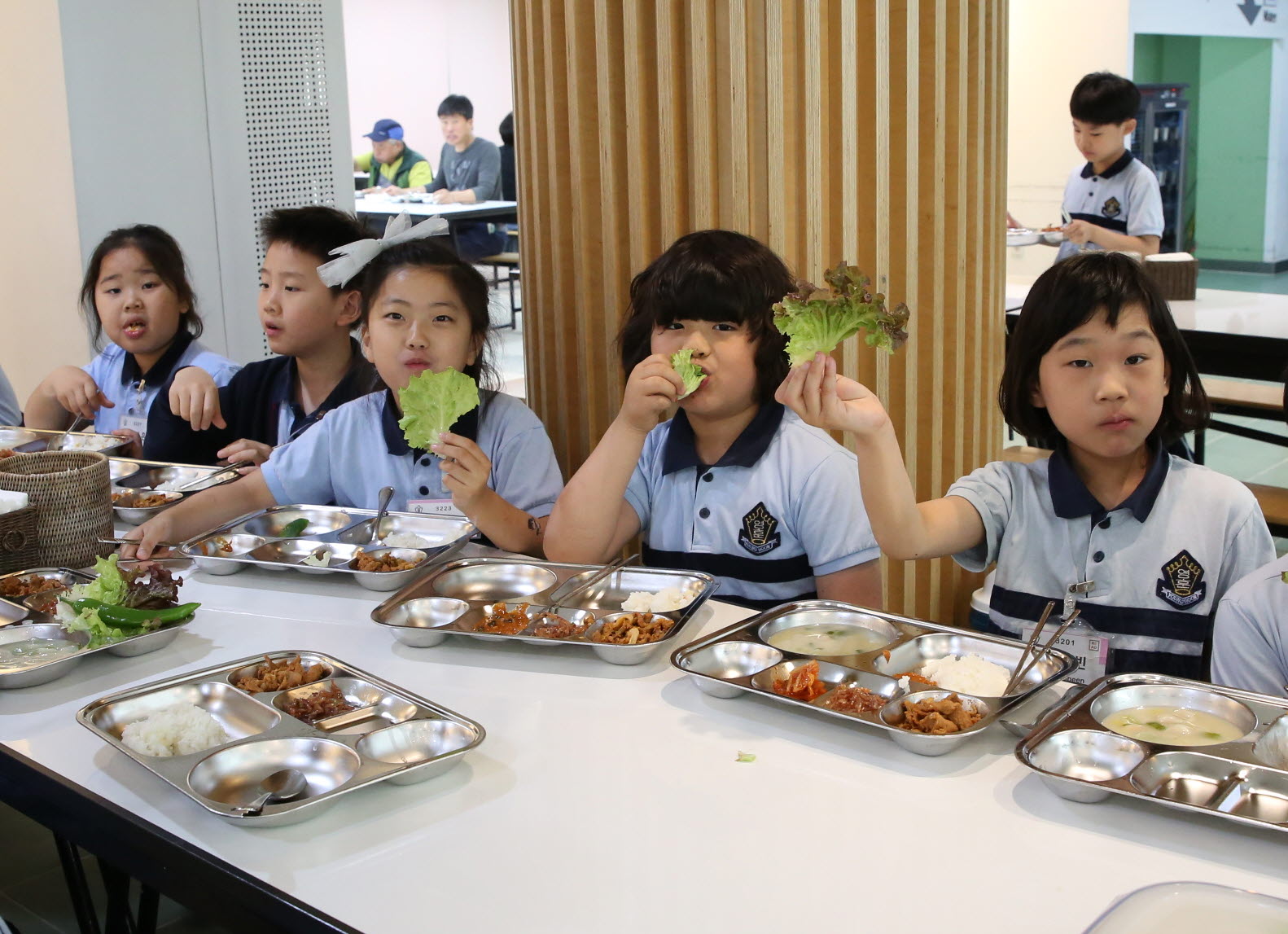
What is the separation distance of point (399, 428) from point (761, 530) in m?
0.91

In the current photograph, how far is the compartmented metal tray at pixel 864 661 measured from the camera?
4.69 feet

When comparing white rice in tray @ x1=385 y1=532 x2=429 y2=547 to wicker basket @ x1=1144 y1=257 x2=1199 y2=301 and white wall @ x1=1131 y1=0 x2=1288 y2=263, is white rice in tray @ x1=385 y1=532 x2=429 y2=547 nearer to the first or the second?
wicker basket @ x1=1144 y1=257 x2=1199 y2=301

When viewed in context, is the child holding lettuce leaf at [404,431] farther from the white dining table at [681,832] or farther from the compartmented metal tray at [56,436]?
the white dining table at [681,832]

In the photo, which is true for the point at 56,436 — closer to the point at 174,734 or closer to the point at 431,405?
the point at 431,405

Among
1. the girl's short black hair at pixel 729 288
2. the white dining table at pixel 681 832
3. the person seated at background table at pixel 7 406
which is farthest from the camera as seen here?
the person seated at background table at pixel 7 406

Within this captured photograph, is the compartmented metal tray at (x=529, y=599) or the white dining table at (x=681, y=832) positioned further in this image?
the compartmented metal tray at (x=529, y=599)

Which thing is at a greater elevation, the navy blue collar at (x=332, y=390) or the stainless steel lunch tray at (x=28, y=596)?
the navy blue collar at (x=332, y=390)

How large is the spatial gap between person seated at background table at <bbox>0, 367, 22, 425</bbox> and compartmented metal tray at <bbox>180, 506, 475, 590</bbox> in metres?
1.87

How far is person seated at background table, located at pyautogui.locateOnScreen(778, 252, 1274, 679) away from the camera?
1888mm

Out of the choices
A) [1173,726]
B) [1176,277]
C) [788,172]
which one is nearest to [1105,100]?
Answer: [1176,277]

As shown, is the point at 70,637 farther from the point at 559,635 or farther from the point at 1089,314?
the point at 1089,314

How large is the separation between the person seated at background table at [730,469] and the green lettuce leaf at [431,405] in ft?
0.88

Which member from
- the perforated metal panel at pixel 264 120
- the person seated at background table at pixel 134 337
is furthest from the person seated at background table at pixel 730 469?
the perforated metal panel at pixel 264 120

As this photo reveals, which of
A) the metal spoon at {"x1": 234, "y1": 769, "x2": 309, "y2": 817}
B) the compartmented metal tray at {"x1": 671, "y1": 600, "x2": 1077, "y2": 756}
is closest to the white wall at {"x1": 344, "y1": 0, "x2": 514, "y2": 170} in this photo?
the compartmented metal tray at {"x1": 671, "y1": 600, "x2": 1077, "y2": 756}
